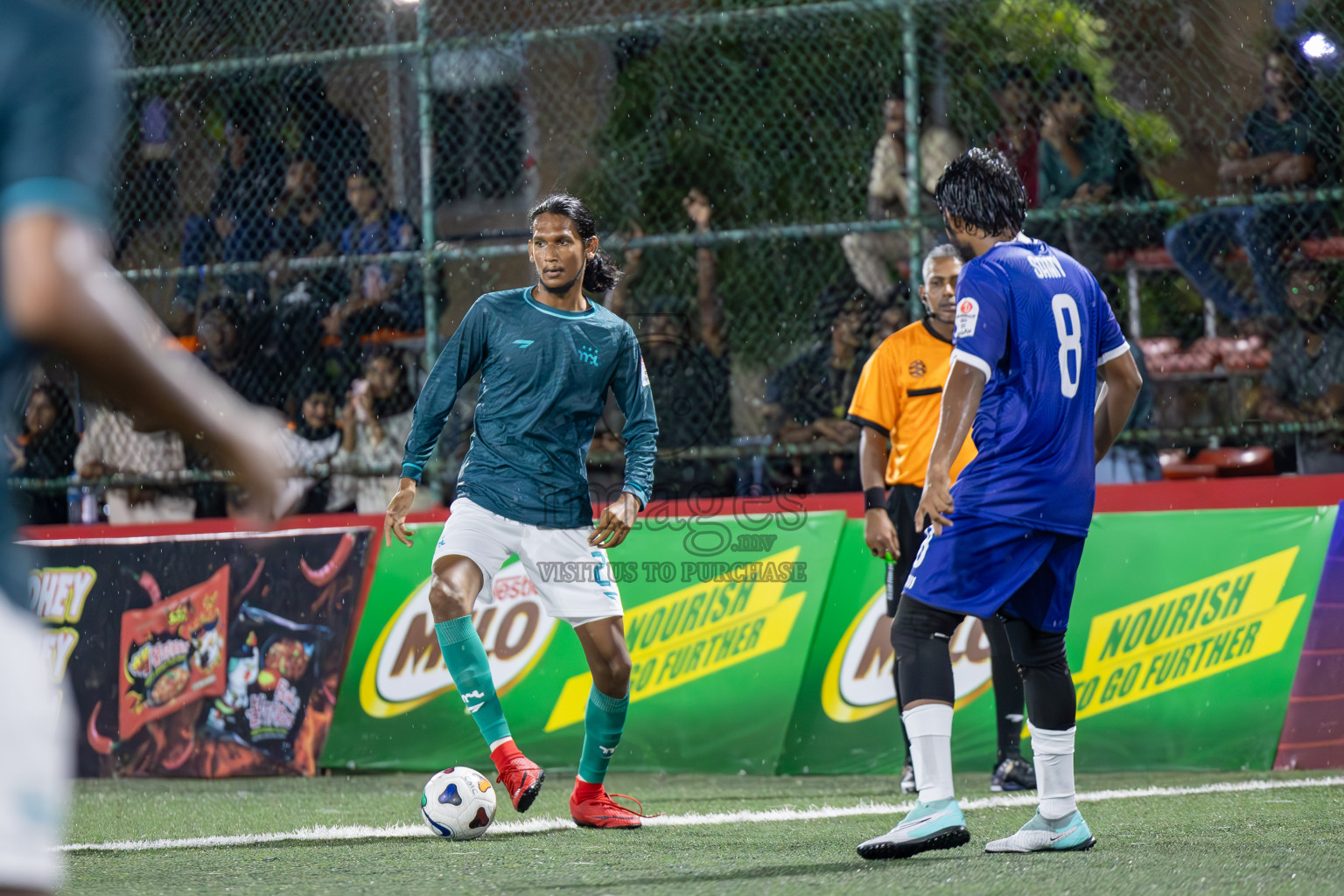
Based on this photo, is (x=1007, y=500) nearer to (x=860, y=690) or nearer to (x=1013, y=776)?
(x=1013, y=776)

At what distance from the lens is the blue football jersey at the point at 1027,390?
4324mm

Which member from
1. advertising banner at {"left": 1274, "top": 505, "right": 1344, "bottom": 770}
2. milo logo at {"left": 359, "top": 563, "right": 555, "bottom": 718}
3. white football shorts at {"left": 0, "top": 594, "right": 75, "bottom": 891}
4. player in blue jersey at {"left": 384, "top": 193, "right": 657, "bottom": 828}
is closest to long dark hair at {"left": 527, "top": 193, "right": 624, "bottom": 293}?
player in blue jersey at {"left": 384, "top": 193, "right": 657, "bottom": 828}

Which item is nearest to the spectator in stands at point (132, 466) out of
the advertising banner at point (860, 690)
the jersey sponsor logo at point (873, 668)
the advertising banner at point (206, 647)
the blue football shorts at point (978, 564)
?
the advertising banner at point (206, 647)

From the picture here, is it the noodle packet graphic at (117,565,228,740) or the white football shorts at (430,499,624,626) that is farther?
the noodle packet graphic at (117,565,228,740)

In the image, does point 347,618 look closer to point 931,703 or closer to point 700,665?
point 700,665

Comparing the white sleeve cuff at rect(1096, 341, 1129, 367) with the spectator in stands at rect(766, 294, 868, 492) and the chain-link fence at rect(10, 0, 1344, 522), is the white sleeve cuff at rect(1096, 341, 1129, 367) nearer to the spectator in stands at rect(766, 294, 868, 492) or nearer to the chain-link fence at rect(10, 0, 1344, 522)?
the chain-link fence at rect(10, 0, 1344, 522)

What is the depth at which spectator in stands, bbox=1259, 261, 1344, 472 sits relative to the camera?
7.64m

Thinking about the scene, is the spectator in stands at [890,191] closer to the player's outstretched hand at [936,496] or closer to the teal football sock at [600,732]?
the teal football sock at [600,732]

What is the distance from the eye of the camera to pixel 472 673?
5469mm

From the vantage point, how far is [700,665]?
755cm

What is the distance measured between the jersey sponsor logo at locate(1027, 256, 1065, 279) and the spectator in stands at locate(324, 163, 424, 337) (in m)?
5.23

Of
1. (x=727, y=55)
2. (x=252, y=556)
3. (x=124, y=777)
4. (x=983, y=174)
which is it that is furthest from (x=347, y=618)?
(x=983, y=174)

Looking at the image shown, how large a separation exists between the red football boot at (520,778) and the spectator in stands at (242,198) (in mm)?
5376

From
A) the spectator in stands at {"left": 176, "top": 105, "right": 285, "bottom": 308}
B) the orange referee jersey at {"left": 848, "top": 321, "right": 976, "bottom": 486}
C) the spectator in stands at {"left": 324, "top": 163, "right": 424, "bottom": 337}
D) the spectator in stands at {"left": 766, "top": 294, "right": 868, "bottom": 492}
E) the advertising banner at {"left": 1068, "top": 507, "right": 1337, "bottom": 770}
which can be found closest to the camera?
the orange referee jersey at {"left": 848, "top": 321, "right": 976, "bottom": 486}
